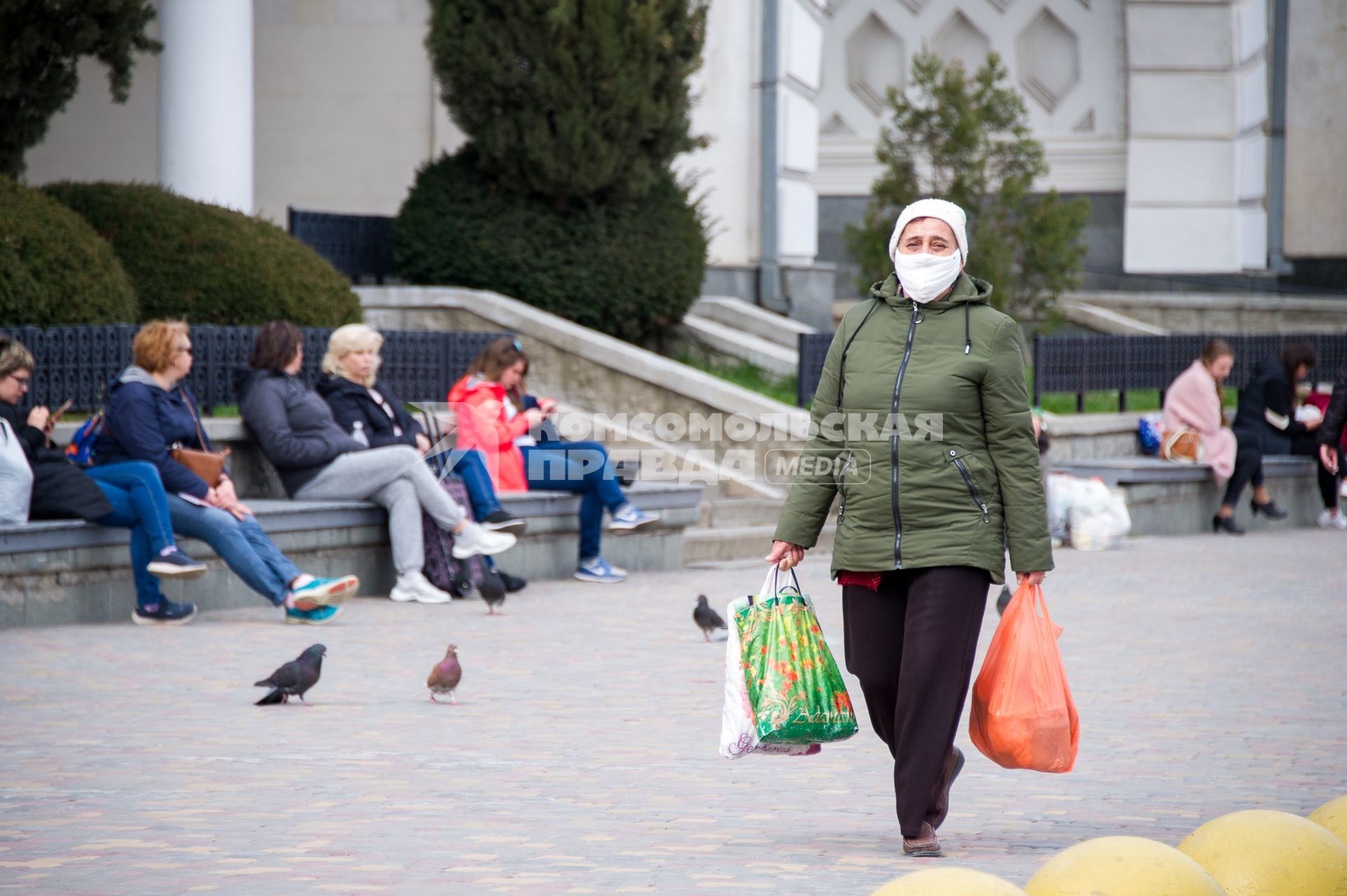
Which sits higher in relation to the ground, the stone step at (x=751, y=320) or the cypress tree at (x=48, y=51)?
the cypress tree at (x=48, y=51)

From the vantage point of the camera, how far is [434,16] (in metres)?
15.8

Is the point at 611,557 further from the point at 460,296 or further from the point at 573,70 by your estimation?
the point at 573,70

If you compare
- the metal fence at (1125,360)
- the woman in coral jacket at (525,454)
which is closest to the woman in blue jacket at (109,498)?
the woman in coral jacket at (525,454)

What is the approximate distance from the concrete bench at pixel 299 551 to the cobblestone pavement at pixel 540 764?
221 millimetres

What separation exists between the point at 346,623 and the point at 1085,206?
40.4ft

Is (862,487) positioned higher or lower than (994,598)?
higher

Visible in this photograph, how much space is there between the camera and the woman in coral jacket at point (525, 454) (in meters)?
11.2

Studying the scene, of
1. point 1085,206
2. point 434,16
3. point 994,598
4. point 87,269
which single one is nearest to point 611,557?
point 994,598

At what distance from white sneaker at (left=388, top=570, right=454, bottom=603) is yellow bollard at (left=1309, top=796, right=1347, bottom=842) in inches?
280

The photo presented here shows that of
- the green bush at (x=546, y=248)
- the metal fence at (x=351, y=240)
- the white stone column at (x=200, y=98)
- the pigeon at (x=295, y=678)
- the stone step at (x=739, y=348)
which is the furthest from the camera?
the stone step at (x=739, y=348)

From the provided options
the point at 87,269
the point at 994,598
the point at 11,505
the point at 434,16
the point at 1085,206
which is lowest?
the point at 994,598

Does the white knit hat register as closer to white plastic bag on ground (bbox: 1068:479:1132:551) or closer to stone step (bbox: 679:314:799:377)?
white plastic bag on ground (bbox: 1068:479:1132:551)

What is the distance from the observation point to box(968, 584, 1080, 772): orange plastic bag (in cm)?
462

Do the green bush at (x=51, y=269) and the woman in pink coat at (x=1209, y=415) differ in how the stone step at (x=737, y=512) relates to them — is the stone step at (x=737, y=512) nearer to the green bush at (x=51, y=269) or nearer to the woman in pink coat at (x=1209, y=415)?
the woman in pink coat at (x=1209, y=415)
